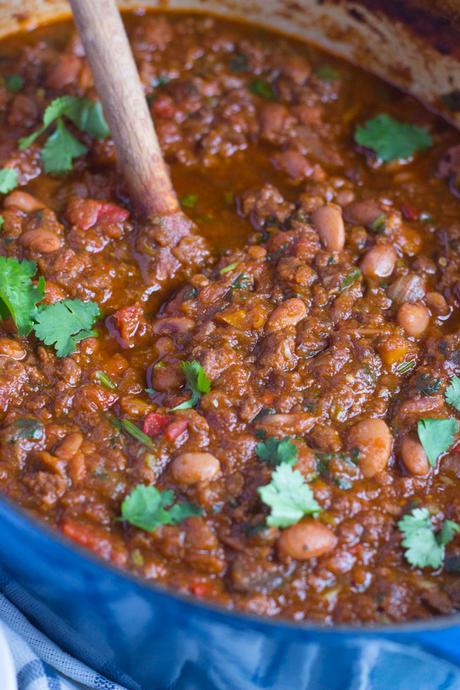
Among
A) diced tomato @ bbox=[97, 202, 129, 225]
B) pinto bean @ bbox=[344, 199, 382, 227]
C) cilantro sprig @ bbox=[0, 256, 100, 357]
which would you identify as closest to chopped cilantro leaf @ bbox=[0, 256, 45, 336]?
cilantro sprig @ bbox=[0, 256, 100, 357]

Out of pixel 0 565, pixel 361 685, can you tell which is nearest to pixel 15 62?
pixel 0 565

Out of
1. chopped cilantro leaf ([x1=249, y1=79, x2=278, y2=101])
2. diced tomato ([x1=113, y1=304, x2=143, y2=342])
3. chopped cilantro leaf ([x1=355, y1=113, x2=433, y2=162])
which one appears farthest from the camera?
chopped cilantro leaf ([x1=249, y1=79, x2=278, y2=101])

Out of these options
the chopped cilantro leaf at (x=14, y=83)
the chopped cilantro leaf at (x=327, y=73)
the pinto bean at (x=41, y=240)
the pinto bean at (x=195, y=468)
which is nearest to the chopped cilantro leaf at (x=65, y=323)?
the pinto bean at (x=41, y=240)

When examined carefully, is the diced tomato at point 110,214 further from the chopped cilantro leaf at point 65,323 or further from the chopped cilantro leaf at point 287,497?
the chopped cilantro leaf at point 287,497

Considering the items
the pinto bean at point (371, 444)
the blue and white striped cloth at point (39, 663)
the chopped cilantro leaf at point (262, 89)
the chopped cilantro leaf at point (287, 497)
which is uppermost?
the chopped cilantro leaf at point (262, 89)

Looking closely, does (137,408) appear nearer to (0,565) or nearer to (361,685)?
(0,565)

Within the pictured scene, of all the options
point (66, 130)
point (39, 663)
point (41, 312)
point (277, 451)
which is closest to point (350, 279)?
point (277, 451)

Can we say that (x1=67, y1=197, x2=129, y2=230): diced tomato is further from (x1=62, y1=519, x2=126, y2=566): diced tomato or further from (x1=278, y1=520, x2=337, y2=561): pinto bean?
(x1=278, y1=520, x2=337, y2=561): pinto bean
